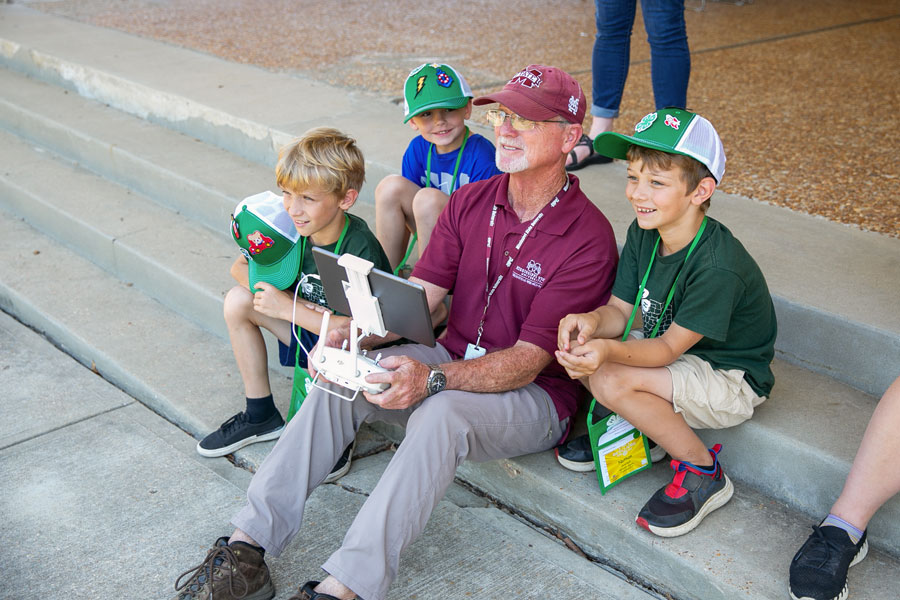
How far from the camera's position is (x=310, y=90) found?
5375 millimetres

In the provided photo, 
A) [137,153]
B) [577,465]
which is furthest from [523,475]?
[137,153]

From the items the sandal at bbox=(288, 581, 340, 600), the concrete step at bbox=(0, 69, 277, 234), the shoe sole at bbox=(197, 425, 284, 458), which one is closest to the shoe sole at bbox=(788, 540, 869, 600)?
the sandal at bbox=(288, 581, 340, 600)

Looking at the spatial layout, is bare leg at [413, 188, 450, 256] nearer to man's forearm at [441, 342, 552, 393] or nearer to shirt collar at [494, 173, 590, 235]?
shirt collar at [494, 173, 590, 235]

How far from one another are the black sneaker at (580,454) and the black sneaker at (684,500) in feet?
0.58

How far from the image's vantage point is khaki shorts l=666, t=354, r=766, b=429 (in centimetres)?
235

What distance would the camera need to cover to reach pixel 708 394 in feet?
7.73

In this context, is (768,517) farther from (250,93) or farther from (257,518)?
(250,93)

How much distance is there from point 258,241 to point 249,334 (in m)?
0.35

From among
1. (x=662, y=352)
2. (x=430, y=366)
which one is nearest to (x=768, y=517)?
(x=662, y=352)

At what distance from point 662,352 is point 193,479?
1589 mm

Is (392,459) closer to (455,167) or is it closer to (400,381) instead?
(400,381)

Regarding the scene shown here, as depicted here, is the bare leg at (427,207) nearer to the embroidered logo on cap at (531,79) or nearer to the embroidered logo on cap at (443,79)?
the embroidered logo on cap at (443,79)

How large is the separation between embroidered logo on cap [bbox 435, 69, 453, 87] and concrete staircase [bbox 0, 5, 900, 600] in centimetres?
85

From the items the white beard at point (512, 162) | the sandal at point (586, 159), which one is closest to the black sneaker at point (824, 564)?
the white beard at point (512, 162)
